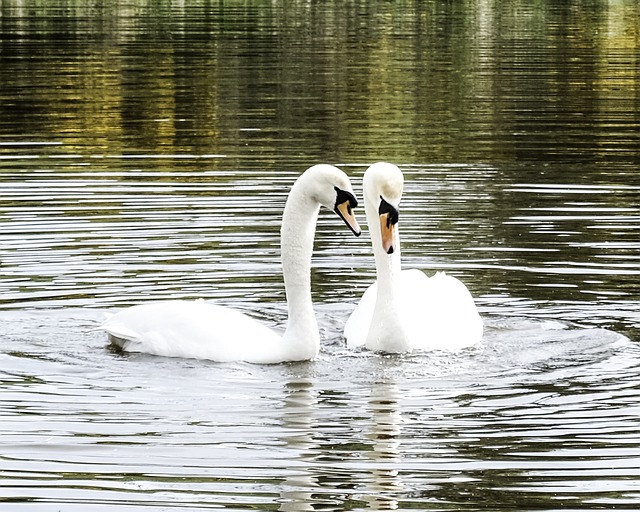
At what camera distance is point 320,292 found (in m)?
13.9

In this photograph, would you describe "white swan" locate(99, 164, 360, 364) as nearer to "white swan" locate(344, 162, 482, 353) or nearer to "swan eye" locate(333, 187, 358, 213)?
"swan eye" locate(333, 187, 358, 213)

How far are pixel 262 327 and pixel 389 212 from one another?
1269 millimetres

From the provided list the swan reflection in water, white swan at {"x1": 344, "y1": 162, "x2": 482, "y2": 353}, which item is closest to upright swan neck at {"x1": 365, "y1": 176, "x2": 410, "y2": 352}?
white swan at {"x1": 344, "y1": 162, "x2": 482, "y2": 353}

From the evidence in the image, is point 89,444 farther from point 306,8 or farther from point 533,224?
point 306,8

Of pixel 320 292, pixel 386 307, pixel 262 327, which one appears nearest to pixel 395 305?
pixel 386 307

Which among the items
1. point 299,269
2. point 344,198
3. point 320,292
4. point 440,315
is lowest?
point 320,292

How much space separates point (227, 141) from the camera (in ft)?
81.7

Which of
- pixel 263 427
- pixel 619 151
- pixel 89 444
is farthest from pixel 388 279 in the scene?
pixel 619 151

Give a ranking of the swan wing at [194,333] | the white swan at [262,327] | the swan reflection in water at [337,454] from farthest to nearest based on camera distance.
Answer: the swan wing at [194,333], the white swan at [262,327], the swan reflection in water at [337,454]

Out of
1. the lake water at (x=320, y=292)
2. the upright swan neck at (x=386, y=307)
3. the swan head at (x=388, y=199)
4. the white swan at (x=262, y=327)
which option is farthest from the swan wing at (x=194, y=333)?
the swan head at (x=388, y=199)

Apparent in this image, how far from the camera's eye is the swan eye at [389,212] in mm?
11570

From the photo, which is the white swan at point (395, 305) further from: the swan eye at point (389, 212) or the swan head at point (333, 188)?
the swan head at point (333, 188)

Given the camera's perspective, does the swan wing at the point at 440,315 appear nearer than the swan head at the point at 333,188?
No

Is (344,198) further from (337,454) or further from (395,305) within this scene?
(337,454)
